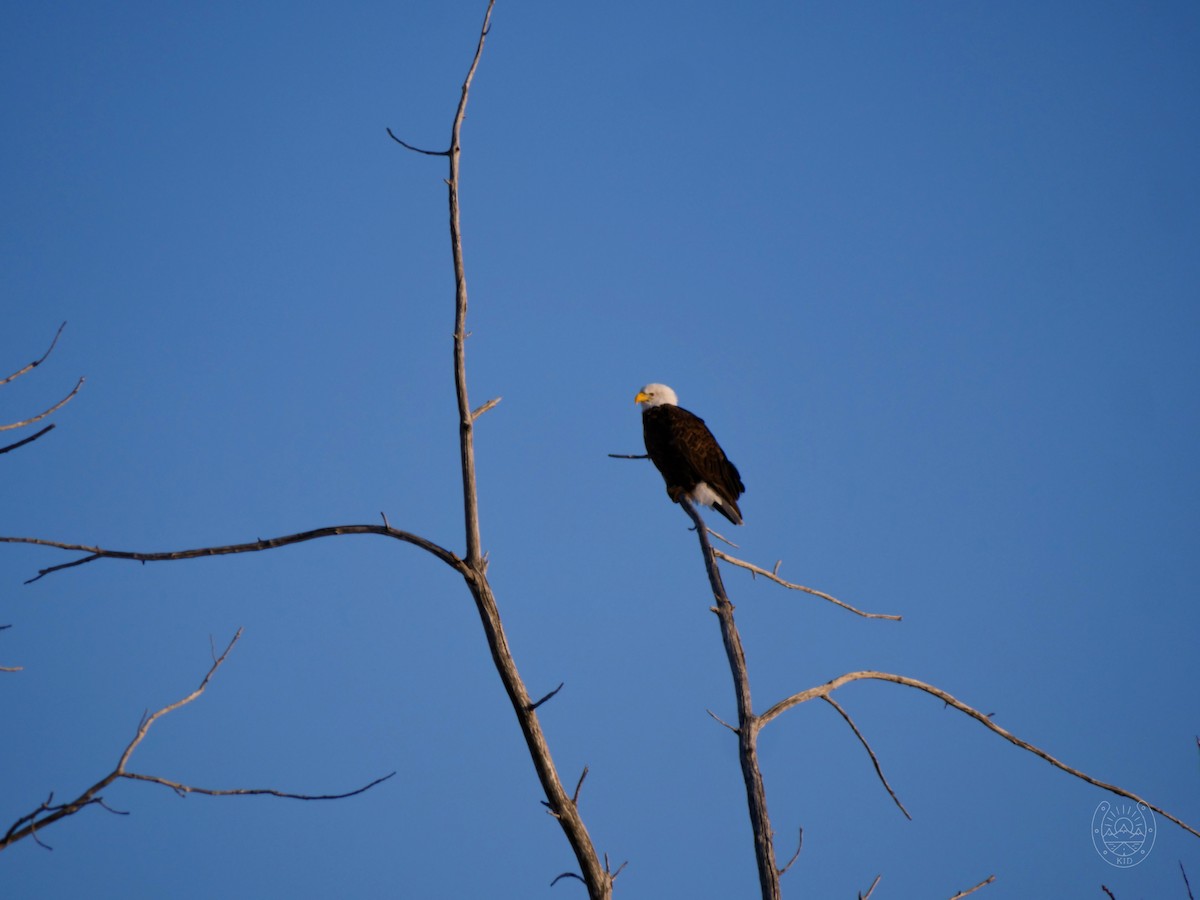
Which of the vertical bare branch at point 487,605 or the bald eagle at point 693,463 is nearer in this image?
the vertical bare branch at point 487,605

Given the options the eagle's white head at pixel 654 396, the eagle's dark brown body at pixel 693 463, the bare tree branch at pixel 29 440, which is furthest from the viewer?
the eagle's white head at pixel 654 396

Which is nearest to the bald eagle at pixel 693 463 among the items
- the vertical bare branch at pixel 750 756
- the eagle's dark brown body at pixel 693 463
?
the eagle's dark brown body at pixel 693 463

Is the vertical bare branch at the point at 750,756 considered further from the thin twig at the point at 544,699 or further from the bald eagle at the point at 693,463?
the bald eagle at the point at 693,463

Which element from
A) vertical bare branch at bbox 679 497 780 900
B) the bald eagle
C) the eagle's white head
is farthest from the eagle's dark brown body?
vertical bare branch at bbox 679 497 780 900

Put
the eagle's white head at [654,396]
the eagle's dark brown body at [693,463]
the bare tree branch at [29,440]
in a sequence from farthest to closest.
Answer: the eagle's white head at [654,396] < the eagle's dark brown body at [693,463] < the bare tree branch at [29,440]

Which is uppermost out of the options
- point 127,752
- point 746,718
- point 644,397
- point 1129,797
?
point 644,397

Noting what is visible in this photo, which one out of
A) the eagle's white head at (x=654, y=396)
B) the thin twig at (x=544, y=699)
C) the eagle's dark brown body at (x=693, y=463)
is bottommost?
the thin twig at (x=544, y=699)

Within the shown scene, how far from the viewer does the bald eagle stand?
7.78 metres

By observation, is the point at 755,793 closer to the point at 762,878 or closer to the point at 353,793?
the point at 762,878

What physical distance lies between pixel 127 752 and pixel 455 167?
211 cm

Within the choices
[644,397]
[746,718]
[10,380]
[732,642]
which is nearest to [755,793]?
[746,718]

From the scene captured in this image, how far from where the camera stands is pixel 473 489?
3.71m

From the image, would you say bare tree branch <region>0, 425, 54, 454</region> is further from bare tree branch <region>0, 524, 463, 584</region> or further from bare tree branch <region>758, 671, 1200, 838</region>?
bare tree branch <region>758, 671, 1200, 838</region>

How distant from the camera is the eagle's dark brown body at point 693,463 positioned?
7.78 m
